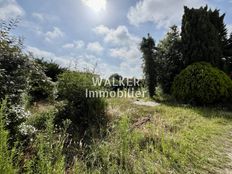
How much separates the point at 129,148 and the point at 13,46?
253cm

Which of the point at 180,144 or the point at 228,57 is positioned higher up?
the point at 228,57

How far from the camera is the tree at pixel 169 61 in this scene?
10.5 meters

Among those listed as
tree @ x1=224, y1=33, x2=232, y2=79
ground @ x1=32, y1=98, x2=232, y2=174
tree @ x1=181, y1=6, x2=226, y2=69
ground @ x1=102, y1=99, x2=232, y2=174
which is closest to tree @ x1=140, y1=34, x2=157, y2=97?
tree @ x1=181, y1=6, x2=226, y2=69

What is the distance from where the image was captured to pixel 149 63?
10.6m

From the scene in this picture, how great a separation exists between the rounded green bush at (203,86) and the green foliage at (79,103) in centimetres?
402

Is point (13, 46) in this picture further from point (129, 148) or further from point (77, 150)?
point (129, 148)

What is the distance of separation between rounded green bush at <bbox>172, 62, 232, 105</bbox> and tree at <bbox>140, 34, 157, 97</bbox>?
170 cm

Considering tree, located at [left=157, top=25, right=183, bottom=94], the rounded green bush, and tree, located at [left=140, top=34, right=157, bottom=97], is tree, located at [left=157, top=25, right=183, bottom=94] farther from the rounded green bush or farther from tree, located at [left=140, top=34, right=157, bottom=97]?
the rounded green bush

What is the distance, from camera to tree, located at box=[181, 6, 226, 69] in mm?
9797

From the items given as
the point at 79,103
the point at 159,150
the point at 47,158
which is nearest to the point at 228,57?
the point at 79,103

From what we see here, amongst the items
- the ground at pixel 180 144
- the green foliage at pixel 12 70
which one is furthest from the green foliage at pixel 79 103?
the green foliage at pixel 12 70

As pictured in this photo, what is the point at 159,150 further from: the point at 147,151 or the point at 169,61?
the point at 169,61

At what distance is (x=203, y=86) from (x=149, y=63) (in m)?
2.77

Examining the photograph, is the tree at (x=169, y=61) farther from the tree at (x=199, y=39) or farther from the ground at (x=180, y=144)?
the ground at (x=180, y=144)
